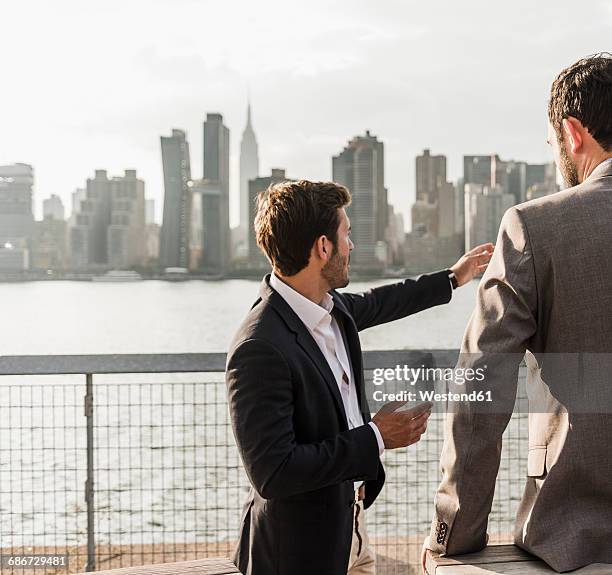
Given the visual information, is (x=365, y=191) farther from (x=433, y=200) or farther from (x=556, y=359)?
(x=556, y=359)

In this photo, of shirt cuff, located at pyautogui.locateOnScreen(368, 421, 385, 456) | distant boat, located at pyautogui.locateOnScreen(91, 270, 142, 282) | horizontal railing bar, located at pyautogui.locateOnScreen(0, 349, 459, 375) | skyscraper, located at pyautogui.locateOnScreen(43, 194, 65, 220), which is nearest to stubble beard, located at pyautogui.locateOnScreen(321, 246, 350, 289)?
shirt cuff, located at pyautogui.locateOnScreen(368, 421, 385, 456)

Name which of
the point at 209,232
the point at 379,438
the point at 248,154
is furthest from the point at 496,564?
the point at 248,154

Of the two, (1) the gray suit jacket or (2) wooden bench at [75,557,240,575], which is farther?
(2) wooden bench at [75,557,240,575]

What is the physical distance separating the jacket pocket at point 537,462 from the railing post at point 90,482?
192cm

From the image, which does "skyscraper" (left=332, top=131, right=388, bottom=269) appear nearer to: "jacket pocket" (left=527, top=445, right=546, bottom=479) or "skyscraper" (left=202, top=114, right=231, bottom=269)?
"skyscraper" (left=202, top=114, right=231, bottom=269)

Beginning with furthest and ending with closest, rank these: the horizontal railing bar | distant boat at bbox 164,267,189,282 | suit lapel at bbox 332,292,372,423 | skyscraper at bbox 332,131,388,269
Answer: distant boat at bbox 164,267,189,282 → skyscraper at bbox 332,131,388,269 → the horizontal railing bar → suit lapel at bbox 332,292,372,423

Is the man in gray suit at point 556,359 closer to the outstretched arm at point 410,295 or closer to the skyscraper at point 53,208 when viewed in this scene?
the outstretched arm at point 410,295

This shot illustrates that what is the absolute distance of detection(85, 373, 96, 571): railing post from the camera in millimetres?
2959

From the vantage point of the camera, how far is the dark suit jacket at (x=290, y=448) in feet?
5.15

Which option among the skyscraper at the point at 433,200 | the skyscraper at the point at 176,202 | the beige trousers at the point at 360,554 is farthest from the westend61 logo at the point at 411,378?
the skyscraper at the point at 176,202

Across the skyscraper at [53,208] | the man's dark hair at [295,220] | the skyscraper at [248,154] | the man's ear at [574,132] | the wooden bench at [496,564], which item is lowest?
the wooden bench at [496,564]

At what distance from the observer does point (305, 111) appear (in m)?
65.4

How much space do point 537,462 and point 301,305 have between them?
0.62m

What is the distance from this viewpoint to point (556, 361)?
1413mm
